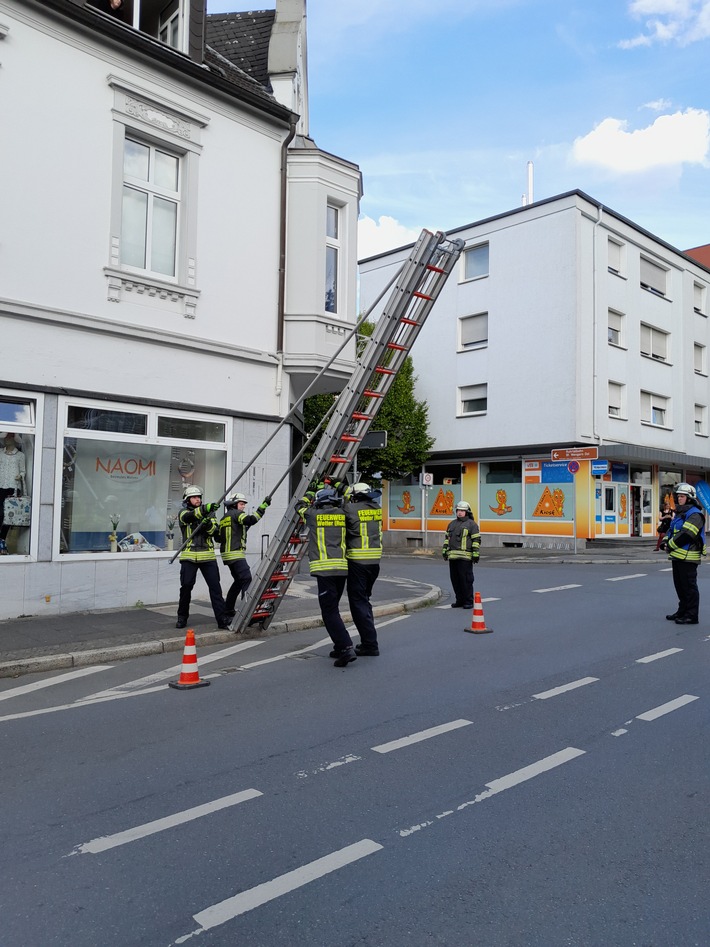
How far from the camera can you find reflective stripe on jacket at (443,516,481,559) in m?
12.3

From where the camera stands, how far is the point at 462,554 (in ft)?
40.3

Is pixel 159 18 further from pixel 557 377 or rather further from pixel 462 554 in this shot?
pixel 557 377

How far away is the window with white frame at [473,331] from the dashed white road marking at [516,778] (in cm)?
2727

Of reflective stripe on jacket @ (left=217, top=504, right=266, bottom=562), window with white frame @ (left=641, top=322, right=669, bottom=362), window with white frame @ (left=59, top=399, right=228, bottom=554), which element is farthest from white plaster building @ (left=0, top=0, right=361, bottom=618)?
window with white frame @ (left=641, top=322, right=669, bottom=362)

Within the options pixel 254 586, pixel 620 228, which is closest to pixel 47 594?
pixel 254 586

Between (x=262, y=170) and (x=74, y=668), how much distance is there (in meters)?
8.44

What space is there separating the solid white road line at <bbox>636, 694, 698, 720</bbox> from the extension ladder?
14.1ft

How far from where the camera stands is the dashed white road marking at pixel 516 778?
3.94 m

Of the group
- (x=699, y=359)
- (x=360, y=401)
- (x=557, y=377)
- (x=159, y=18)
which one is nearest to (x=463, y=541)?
(x=360, y=401)

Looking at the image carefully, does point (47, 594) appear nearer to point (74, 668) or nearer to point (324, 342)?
point (74, 668)

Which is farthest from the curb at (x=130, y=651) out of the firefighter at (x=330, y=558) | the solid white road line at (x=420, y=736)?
the solid white road line at (x=420, y=736)

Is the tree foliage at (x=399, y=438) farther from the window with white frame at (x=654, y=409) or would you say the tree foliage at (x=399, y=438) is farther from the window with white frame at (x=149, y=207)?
the window with white frame at (x=149, y=207)

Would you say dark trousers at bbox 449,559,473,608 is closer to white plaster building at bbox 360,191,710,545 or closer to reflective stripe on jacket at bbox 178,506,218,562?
reflective stripe on jacket at bbox 178,506,218,562

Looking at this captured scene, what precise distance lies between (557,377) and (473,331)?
185 inches
